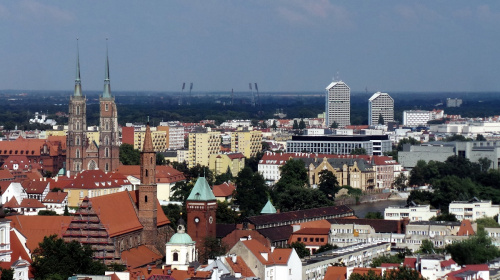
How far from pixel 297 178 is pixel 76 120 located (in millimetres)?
13902

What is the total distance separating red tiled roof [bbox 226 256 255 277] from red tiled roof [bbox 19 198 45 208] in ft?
76.5

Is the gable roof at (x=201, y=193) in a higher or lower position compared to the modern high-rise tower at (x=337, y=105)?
higher

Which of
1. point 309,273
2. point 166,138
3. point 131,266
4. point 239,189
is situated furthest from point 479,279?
point 166,138

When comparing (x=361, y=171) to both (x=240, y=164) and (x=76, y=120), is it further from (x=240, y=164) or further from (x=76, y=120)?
(x=76, y=120)

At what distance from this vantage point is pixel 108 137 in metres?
84.5

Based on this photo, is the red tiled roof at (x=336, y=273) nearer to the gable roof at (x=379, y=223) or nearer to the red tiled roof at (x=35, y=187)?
the gable roof at (x=379, y=223)

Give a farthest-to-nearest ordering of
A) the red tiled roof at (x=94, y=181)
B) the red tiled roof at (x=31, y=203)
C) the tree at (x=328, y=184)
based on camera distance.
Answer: the tree at (x=328, y=184) < the red tiled roof at (x=94, y=181) < the red tiled roof at (x=31, y=203)

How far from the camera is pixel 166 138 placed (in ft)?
383

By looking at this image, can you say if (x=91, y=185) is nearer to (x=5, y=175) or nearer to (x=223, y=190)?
(x=5, y=175)

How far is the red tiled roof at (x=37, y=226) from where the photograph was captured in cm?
4781

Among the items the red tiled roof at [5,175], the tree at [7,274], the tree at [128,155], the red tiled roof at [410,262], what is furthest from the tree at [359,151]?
the tree at [7,274]

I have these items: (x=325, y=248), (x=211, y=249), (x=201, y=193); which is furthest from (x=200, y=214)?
(x=325, y=248)

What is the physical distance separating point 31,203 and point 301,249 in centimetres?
1897

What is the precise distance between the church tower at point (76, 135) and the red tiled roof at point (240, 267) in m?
38.6
